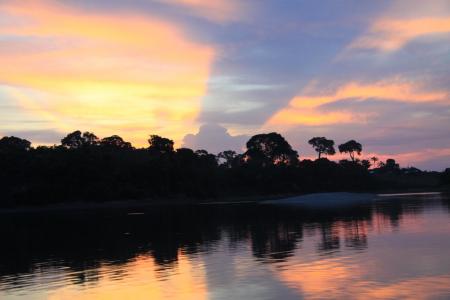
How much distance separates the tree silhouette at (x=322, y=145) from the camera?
175 meters

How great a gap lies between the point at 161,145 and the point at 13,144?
111ft

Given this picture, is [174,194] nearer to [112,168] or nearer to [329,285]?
[112,168]

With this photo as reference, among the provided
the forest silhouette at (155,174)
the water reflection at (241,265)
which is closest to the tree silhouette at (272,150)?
the forest silhouette at (155,174)

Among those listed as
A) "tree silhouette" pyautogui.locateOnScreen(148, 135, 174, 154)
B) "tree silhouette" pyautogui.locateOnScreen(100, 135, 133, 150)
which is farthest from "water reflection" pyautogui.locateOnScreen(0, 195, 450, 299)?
"tree silhouette" pyautogui.locateOnScreen(100, 135, 133, 150)

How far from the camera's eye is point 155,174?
120 m

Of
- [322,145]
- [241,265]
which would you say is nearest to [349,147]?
[322,145]

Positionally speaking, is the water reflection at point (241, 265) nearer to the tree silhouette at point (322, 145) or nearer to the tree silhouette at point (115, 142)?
the tree silhouette at point (115, 142)

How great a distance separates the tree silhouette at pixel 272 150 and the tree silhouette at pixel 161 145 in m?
28.1

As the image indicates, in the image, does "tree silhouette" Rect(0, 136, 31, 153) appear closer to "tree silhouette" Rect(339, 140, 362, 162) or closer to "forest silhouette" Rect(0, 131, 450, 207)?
"forest silhouette" Rect(0, 131, 450, 207)

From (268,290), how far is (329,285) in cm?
170

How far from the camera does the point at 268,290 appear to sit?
15188 millimetres

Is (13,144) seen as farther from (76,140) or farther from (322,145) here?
(322,145)

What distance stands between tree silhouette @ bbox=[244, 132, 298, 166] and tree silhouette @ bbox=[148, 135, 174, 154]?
92.2 feet

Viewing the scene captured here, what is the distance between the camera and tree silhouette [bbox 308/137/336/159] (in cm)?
17512
